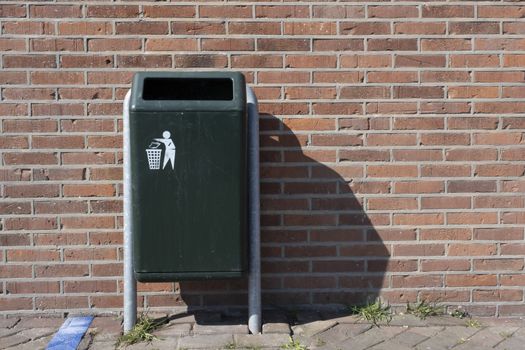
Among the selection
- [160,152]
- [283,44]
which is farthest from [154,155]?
[283,44]

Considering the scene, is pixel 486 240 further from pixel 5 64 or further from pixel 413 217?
pixel 5 64

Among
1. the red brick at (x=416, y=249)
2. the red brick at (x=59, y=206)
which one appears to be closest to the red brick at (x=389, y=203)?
the red brick at (x=416, y=249)

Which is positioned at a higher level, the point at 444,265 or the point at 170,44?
the point at 170,44

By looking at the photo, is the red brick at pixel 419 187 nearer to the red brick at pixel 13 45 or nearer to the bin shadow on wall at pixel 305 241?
the bin shadow on wall at pixel 305 241

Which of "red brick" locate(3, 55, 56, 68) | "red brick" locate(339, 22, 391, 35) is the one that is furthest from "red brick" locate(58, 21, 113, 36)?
"red brick" locate(339, 22, 391, 35)

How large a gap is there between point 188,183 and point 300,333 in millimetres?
1083

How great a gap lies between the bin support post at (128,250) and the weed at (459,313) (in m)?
1.96

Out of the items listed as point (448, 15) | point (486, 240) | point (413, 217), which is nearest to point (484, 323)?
point (486, 240)

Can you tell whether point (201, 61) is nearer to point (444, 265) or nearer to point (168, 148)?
point (168, 148)

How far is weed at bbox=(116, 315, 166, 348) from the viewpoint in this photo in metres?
3.25

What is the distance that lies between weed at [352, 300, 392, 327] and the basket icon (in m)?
1.55

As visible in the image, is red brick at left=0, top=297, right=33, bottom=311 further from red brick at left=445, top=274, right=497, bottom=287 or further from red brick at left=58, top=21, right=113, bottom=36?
red brick at left=445, top=274, right=497, bottom=287

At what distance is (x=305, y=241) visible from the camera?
3.68 meters

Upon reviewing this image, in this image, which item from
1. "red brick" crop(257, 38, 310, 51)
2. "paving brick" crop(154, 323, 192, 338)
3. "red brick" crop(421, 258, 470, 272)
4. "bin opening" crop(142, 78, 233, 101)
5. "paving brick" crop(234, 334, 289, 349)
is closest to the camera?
"paving brick" crop(234, 334, 289, 349)
